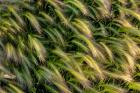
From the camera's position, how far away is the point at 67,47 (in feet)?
15.3

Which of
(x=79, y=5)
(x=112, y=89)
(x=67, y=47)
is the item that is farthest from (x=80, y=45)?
(x=112, y=89)

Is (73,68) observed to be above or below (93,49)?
below

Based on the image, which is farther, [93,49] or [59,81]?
[93,49]

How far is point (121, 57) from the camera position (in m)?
4.61

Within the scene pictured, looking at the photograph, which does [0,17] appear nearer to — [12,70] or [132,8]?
[12,70]

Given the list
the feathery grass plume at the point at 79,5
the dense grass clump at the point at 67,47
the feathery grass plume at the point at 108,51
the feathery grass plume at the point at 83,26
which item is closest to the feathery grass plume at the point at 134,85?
the dense grass clump at the point at 67,47

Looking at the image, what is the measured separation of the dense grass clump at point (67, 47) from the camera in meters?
4.30

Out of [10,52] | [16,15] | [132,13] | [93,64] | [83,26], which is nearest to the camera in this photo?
[10,52]

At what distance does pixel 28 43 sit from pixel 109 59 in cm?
88

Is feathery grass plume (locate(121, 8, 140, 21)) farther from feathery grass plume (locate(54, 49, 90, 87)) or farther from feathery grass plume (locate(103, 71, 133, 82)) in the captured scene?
feathery grass plume (locate(54, 49, 90, 87))

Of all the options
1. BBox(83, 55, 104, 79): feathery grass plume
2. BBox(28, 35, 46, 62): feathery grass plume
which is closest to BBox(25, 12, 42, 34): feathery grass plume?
BBox(28, 35, 46, 62): feathery grass plume

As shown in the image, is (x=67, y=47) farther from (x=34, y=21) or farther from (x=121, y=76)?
(x=121, y=76)

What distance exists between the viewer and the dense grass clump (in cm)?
430

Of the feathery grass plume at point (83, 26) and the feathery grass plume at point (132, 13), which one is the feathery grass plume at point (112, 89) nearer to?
the feathery grass plume at point (83, 26)
